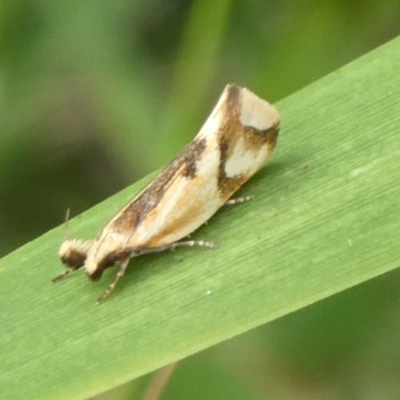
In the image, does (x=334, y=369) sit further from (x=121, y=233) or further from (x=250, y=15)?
(x=250, y=15)

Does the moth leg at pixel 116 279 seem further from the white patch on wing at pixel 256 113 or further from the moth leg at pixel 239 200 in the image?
the white patch on wing at pixel 256 113

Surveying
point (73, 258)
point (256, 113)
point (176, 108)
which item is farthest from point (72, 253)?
point (176, 108)

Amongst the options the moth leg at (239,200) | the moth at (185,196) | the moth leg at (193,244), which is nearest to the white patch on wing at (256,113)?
the moth at (185,196)

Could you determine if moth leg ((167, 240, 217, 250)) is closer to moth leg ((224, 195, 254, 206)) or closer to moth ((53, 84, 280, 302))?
moth ((53, 84, 280, 302))

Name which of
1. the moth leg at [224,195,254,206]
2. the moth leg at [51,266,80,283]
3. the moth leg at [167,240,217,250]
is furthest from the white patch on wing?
the moth leg at [51,266,80,283]

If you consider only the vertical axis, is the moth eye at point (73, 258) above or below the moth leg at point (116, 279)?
above

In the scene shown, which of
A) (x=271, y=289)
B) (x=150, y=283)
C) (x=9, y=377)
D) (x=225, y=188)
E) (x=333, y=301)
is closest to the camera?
(x=271, y=289)

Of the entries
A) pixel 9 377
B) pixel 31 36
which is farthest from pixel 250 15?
pixel 9 377

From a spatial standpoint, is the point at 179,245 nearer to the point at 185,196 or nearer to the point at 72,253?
the point at 185,196
